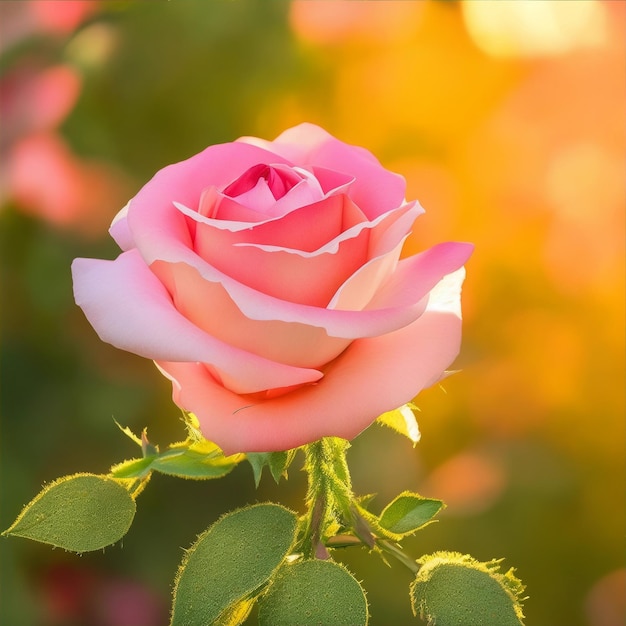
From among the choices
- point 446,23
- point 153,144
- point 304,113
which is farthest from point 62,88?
point 446,23

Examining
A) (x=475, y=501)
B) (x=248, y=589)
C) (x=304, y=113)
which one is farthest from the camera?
(x=304, y=113)

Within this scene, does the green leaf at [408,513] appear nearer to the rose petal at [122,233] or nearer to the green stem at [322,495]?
the green stem at [322,495]

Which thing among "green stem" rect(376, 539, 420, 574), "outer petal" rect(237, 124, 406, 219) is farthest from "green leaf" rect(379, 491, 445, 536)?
"outer petal" rect(237, 124, 406, 219)

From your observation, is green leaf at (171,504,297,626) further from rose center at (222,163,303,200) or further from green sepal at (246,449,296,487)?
rose center at (222,163,303,200)

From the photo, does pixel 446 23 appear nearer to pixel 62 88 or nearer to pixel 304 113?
pixel 304 113

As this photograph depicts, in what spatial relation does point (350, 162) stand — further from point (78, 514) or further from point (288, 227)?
point (78, 514)

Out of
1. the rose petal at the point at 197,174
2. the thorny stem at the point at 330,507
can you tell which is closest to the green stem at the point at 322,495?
the thorny stem at the point at 330,507
